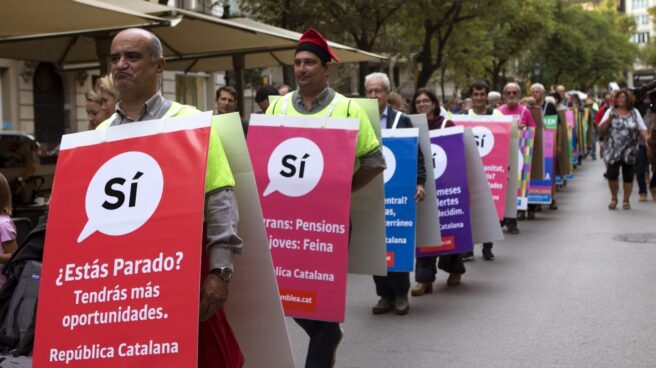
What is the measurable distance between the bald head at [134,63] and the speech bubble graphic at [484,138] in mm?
8211

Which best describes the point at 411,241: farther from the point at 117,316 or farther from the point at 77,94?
the point at 77,94

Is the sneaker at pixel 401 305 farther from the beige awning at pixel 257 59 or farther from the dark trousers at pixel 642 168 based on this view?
the dark trousers at pixel 642 168

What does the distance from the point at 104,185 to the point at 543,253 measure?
359 inches

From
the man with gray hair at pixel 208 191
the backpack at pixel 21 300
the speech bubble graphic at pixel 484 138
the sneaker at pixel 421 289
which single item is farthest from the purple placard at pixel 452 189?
the man with gray hair at pixel 208 191

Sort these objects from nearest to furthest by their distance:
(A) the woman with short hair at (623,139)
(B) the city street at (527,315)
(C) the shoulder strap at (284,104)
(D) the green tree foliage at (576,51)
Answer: (C) the shoulder strap at (284,104) < (B) the city street at (527,315) < (A) the woman with short hair at (623,139) < (D) the green tree foliage at (576,51)

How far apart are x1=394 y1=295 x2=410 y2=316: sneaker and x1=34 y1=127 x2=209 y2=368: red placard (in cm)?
508

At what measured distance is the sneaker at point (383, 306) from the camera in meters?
8.62

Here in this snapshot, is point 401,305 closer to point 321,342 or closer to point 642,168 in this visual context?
point 321,342

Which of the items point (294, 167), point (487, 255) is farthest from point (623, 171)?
point (294, 167)

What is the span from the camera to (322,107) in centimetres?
584

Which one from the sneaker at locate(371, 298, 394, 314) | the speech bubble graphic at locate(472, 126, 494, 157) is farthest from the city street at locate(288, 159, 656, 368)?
the speech bubble graphic at locate(472, 126, 494, 157)

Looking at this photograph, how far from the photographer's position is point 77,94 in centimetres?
2845

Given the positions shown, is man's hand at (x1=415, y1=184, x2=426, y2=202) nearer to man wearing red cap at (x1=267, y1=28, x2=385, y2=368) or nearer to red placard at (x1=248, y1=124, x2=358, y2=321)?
man wearing red cap at (x1=267, y1=28, x2=385, y2=368)

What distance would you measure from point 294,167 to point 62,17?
4.11 meters
